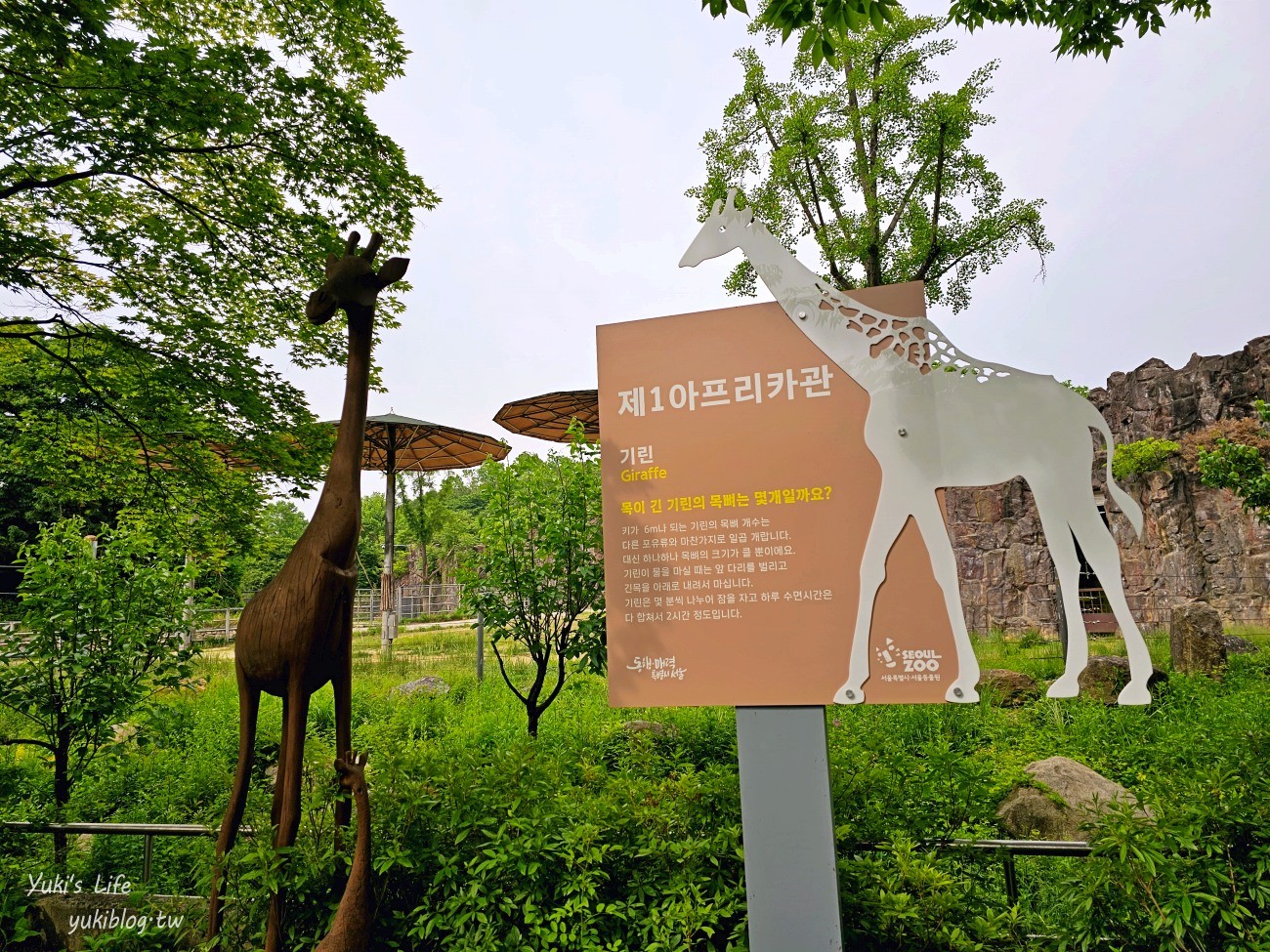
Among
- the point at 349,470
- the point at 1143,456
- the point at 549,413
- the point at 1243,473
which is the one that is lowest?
the point at 349,470

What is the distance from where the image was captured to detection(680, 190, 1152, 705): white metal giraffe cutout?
270 centimetres

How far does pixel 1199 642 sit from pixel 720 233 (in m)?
8.87

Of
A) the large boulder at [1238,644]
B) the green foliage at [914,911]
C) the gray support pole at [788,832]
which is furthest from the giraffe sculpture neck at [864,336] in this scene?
the large boulder at [1238,644]

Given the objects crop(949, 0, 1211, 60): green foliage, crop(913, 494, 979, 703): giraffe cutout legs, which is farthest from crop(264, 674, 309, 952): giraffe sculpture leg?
crop(949, 0, 1211, 60): green foliage

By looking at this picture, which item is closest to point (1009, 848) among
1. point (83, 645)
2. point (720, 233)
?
point (720, 233)

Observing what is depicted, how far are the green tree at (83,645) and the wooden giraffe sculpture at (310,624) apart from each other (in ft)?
7.68

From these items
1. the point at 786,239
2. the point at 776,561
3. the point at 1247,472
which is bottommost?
the point at 776,561

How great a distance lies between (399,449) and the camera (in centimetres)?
1423

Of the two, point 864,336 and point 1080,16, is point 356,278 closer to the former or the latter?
point 864,336

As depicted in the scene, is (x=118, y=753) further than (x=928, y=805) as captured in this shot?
Yes

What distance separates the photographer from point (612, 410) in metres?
3.28

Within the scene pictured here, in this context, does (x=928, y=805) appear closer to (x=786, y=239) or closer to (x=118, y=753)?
(x=118, y=753)

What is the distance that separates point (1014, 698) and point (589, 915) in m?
7.12

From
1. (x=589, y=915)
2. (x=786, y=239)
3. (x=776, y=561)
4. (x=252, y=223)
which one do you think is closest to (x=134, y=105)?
(x=252, y=223)
